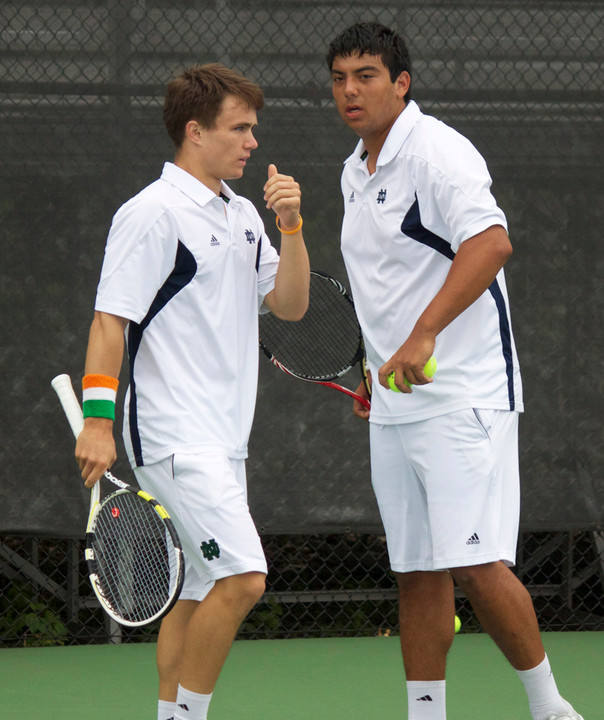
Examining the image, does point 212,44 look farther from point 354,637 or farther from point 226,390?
point 354,637

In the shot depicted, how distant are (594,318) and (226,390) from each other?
181cm

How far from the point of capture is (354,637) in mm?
3965

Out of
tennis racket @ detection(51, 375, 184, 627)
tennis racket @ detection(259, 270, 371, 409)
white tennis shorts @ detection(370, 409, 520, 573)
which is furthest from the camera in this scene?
tennis racket @ detection(259, 270, 371, 409)

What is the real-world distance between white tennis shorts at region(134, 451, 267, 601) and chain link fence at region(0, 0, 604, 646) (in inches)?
54.9

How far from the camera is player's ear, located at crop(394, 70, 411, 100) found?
258 centimetres

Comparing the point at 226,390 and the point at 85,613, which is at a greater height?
the point at 226,390

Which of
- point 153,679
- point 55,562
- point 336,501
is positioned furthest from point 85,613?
point 336,501

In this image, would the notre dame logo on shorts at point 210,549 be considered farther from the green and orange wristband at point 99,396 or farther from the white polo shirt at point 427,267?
the white polo shirt at point 427,267

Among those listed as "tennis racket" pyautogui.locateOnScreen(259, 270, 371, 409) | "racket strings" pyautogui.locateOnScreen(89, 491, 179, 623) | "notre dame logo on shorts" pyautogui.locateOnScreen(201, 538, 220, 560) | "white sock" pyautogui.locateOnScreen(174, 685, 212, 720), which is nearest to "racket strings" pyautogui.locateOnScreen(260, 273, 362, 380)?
"tennis racket" pyautogui.locateOnScreen(259, 270, 371, 409)

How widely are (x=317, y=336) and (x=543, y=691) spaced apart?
4.20ft

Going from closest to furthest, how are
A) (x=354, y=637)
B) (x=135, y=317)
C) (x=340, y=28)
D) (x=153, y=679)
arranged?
(x=135, y=317) < (x=153, y=679) < (x=340, y=28) < (x=354, y=637)

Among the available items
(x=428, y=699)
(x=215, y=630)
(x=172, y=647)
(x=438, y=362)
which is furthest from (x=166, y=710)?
(x=438, y=362)

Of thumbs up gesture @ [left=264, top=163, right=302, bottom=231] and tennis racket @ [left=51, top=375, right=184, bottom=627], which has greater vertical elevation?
thumbs up gesture @ [left=264, top=163, right=302, bottom=231]

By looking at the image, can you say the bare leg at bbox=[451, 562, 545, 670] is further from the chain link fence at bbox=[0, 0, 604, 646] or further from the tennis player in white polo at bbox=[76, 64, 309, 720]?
the chain link fence at bbox=[0, 0, 604, 646]
